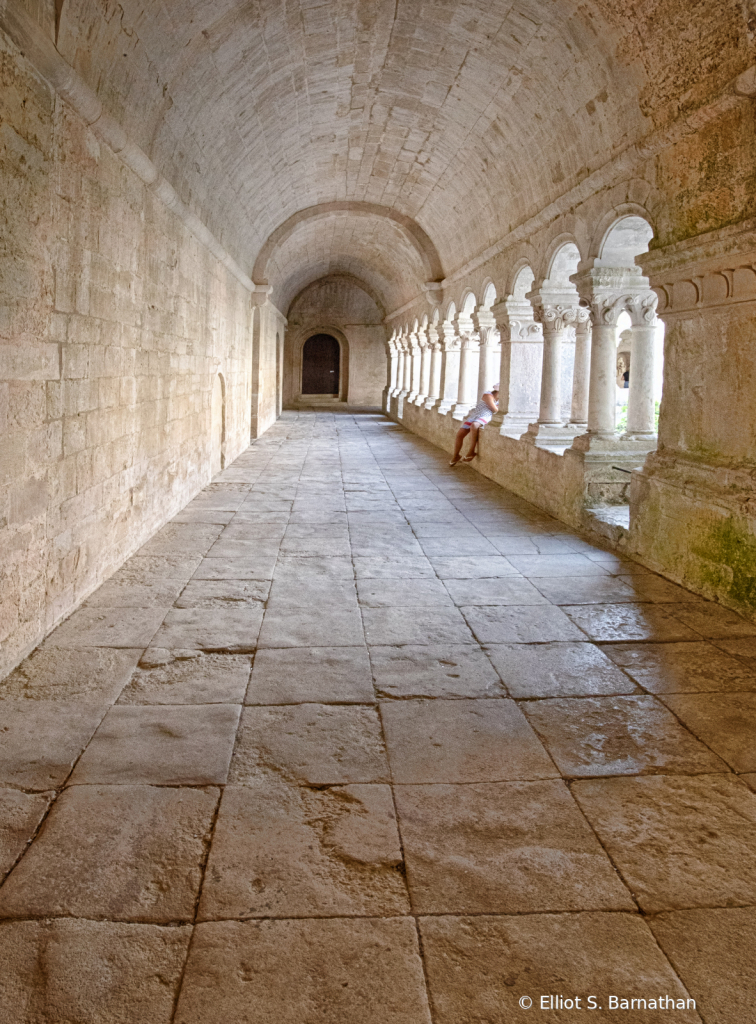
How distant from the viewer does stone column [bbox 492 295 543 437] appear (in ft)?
32.8

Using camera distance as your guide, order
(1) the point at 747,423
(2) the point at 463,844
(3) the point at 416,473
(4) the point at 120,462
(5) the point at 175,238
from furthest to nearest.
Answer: (3) the point at 416,473 < (5) the point at 175,238 < (4) the point at 120,462 < (1) the point at 747,423 < (2) the point at 463,844

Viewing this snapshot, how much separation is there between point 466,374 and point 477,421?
271 cm

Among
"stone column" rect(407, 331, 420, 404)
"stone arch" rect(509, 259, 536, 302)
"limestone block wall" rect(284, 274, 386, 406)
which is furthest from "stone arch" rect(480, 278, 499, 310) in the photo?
"limestone block wall" rect(284, 274, 386, 406)

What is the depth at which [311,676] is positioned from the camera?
353cm

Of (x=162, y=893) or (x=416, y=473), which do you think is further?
(x=416, y=473)

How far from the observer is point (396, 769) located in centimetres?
272

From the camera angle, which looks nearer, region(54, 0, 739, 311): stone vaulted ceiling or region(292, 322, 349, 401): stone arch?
region(54, 0, 739, 311): stone vaulted ceiling

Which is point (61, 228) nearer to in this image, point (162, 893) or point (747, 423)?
point (162, 893)

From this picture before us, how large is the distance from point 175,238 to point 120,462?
8.82 feet

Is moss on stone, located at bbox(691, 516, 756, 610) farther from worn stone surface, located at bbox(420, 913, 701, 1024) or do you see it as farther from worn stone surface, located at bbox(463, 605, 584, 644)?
worn stone surface, located at bbox(420, 913, 701, 1024)

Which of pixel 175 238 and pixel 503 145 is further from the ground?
pixel 503 145

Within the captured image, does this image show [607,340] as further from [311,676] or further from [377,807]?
[377,807]

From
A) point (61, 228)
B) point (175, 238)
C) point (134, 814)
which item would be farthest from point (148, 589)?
point (175, 238)

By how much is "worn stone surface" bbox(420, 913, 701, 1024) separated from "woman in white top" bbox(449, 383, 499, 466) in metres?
9.32
